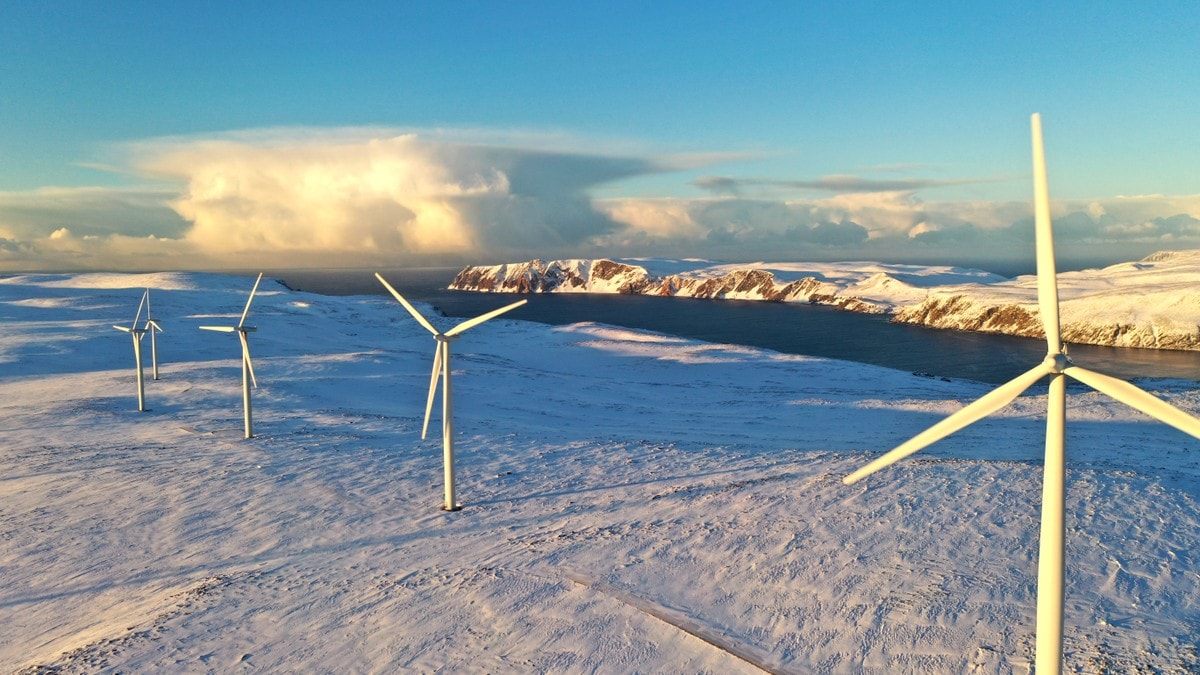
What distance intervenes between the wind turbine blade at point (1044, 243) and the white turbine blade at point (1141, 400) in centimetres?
82

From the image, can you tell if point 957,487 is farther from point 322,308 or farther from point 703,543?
point 322,308

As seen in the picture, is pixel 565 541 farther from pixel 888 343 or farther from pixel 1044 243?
pixel 888 343

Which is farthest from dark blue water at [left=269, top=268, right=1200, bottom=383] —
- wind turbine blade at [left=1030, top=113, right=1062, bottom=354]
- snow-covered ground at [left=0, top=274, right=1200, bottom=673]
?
wind turbine blade at [left=1030, top=113, right=1062, bottom=354]

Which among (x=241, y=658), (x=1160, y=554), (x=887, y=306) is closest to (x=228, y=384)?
(x=241, y=658)

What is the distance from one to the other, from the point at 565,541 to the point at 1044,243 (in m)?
18.2

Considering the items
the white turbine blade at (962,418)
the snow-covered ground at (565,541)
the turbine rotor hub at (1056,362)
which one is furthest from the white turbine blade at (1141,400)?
the snow-covered ground at (565,541)

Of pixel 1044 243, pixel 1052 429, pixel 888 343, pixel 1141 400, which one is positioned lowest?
pixel 888 343

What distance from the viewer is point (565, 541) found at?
2567cm

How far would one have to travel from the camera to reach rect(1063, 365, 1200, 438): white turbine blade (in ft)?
39.2

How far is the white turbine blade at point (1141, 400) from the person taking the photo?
470 inches

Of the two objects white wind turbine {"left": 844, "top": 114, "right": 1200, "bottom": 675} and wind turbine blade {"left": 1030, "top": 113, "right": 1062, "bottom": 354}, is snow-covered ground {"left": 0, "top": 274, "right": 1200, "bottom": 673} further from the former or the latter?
wind turbine blade {"left": 1030, "top": 113, "right": 1062, "bottom": 354}

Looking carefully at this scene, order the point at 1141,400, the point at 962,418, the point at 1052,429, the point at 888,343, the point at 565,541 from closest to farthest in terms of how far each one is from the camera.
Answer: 1. the point at 1141,400
2. the point at 1052,429
3. the point at 962,418
4. the point at 565,541
5. the point at 888,343

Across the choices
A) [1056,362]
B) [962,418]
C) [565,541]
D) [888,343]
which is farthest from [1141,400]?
[888,343]

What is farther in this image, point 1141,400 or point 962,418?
point 962,418
